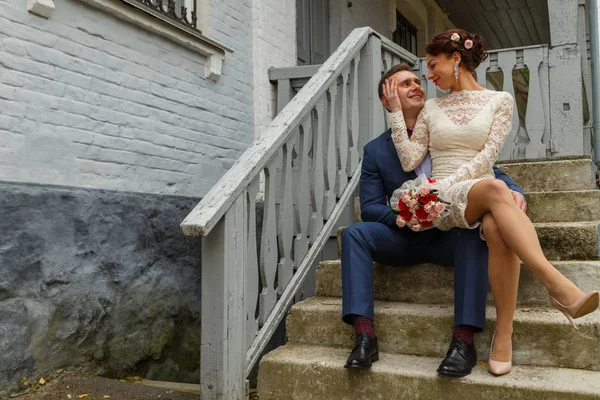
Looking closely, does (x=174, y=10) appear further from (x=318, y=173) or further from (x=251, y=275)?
(x=251, y=275)

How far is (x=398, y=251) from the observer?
105 inches

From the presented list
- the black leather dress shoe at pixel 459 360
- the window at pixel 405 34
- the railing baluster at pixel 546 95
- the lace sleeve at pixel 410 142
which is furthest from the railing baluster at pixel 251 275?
the window at pixel 405 34

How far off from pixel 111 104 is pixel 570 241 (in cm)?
248

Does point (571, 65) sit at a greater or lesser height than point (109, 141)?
greater

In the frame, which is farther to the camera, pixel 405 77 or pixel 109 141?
pixel 109 141

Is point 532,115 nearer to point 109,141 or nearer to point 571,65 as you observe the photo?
point 571,65

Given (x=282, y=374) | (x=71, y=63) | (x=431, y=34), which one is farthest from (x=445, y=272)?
(x=431, y=34)

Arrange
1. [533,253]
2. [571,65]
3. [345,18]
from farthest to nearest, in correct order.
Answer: [345,18] → [571,65] → [533,253]

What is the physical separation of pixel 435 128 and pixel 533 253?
0.77 meters

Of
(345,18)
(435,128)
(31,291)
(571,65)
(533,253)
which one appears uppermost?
(345,18)

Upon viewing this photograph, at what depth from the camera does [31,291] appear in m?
2.80

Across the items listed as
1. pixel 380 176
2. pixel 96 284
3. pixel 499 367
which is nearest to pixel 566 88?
pixel 380 176

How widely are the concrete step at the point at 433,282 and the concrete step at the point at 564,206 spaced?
539 mm

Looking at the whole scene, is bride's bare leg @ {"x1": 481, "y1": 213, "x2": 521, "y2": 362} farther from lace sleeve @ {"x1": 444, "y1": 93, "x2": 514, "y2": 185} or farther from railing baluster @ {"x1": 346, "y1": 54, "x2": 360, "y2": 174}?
railing baluster @ {"x1": 346, "y1": 54, "x2": 360, "y2": 174}
